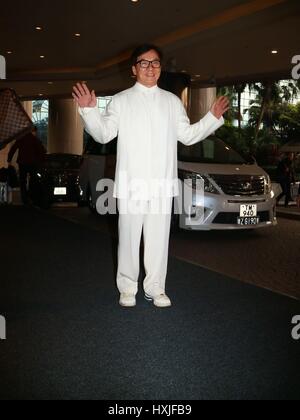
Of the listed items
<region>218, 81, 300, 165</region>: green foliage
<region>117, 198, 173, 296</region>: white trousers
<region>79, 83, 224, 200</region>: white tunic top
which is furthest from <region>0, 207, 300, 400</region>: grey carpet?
<region>218, 81, 300, 165</region>: green foliage

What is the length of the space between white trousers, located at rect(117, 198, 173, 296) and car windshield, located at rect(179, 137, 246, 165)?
3.28 metres

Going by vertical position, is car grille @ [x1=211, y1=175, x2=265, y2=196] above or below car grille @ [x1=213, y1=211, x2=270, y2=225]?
above

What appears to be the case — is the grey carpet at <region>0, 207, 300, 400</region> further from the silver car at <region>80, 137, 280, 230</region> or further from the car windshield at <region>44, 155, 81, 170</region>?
the car windshield at <region>44, 155, 81, 170</region>

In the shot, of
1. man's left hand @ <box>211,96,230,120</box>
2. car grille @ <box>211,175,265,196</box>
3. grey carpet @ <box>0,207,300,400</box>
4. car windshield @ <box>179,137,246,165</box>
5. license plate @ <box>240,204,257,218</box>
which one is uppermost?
man's left hand @ <box>211,96,230,120</box>

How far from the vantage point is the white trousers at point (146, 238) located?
3645 millimetres

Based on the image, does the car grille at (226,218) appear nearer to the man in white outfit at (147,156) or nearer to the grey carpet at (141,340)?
the grey carpet at (141,340)

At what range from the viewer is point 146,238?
3.71 metres

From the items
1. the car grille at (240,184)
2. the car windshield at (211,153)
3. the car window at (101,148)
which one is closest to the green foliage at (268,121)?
the car window at (101,148)

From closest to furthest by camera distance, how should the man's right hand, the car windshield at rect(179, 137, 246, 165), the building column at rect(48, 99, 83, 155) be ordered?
1. the man's right hand
2. the car windshield at rect(179, 137, 246, 165)
3. the building column at rect(48, 99, 83, 155)

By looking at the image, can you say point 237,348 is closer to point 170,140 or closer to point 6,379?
point 6,379

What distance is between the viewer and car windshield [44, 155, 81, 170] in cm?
1005

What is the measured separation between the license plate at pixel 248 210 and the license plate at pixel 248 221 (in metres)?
0.04
